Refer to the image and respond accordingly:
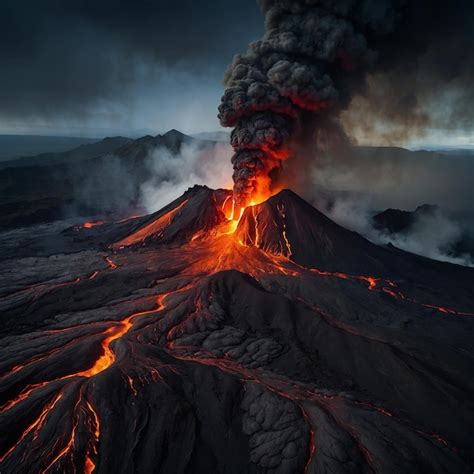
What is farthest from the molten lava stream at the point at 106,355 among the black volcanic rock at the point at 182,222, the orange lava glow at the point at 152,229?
the orange lava glow at the point at 152,229

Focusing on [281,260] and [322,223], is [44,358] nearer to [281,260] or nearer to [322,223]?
[281,260]

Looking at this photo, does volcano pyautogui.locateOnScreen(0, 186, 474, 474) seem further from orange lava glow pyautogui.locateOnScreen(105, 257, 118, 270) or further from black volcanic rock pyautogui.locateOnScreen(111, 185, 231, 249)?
black volcanic rock pyautogui.locateOnScreen(111, 185, 231, 249)

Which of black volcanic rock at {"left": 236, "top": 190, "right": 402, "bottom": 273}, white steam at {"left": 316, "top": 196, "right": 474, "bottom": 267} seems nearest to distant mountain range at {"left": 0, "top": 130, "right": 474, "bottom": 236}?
white steam at {"left": 316, "top": 196, "right": 474, "bottom": 267}

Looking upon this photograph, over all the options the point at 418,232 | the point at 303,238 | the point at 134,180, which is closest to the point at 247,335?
the point at 303,238

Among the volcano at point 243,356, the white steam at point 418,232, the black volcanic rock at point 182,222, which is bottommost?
the white steam at point 418,232

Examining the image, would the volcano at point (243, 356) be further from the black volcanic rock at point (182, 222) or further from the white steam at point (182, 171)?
the white steam at point (182, 171)

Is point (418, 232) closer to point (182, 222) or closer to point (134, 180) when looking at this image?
point (182, 222)

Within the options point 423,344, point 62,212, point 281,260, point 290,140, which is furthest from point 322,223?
point 62,212

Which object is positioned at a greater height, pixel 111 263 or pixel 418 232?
pixel 111 263
